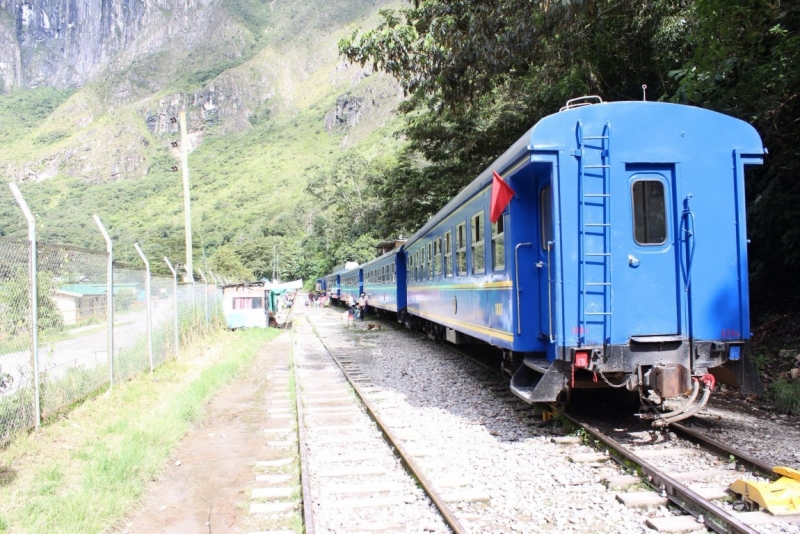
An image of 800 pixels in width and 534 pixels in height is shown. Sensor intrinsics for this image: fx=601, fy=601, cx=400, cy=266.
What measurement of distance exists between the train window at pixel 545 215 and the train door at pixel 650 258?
2.43 feet

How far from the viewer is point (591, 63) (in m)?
14.9

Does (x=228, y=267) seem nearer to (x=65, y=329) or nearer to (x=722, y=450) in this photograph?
(x=65, y=329)

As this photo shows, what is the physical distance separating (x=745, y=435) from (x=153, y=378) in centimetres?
856

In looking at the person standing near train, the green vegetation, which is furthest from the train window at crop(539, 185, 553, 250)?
the green vegetation

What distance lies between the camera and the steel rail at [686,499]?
12.4 ft

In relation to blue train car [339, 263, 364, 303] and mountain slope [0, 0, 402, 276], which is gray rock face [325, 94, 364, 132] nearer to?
mountain slope [0, 0, 402, 276]

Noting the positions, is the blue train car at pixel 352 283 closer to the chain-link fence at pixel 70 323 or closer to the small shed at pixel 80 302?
the small shed at pixel 80 302

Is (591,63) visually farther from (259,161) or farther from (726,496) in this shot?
(259,161)

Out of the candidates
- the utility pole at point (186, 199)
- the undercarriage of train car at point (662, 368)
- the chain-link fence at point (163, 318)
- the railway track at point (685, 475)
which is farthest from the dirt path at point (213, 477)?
the utility pole at point (186, 199)

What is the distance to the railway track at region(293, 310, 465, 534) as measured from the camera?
4.23 meters

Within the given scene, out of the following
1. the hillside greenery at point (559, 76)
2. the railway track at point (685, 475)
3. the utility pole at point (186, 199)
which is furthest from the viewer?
the utility pole at point (186, 199)

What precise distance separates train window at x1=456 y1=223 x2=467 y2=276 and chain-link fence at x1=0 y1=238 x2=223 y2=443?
5091mm

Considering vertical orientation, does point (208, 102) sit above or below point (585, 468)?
above

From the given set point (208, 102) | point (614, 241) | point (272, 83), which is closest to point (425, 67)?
point (614, 241)
